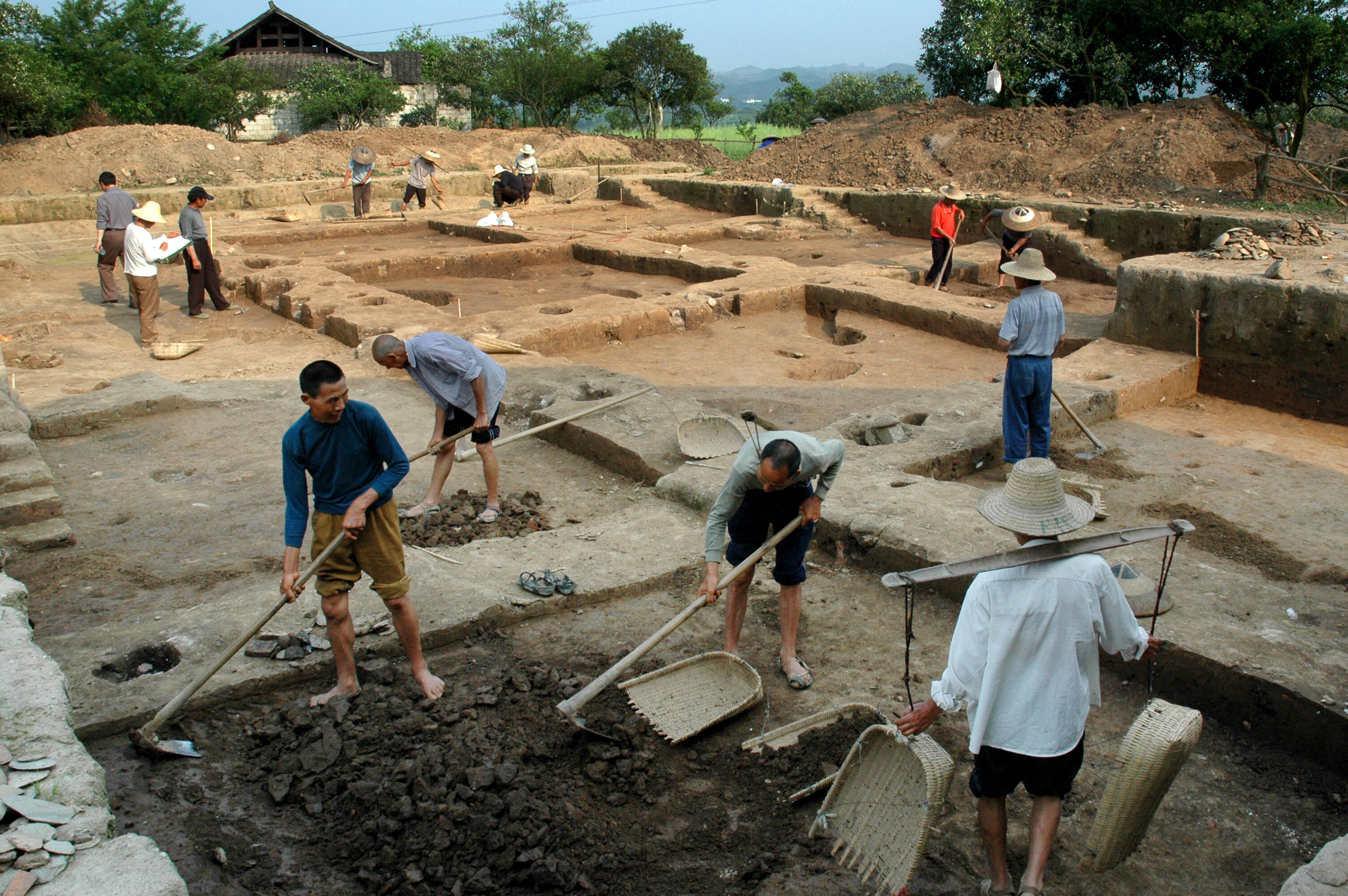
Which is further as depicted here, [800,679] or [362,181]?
[362,181]

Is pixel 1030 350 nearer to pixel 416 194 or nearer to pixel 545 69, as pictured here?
pixel 416 194

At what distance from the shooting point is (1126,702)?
379 cm

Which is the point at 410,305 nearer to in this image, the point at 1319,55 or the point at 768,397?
the point at 768,397

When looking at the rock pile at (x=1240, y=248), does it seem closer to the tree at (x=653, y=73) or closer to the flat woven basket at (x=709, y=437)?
the flat woven basket at (x=709, y=437)

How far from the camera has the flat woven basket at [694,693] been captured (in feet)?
12.0

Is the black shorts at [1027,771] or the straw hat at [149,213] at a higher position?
the straw hat at [149,213]

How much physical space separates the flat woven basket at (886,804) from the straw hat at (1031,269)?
3.94 metres

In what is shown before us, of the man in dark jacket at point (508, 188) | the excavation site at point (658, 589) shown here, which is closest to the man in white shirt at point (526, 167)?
the man in dark jacket at point (508, 188)

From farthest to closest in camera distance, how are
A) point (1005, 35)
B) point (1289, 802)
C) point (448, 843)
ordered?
1. point (1005, 35)
2. point (1289, 802)
3. point (448, 843)

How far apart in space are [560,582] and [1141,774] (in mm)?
2764

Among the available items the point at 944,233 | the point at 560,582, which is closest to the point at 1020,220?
the point at 944,233

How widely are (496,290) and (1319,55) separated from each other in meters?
13.9

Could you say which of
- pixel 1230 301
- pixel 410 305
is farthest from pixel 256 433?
pixel 1230 301

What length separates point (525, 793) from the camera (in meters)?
3.20
